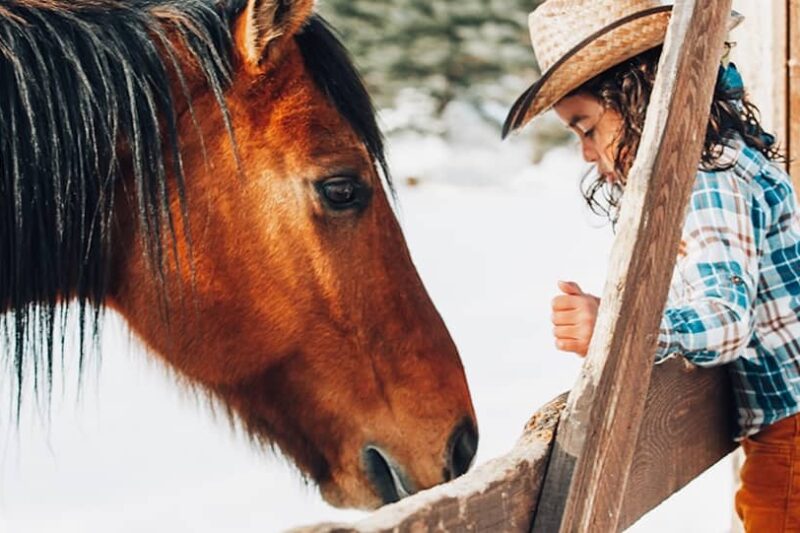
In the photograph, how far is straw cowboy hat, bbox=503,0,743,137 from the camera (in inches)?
77.9

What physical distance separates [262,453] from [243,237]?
0.52 meters

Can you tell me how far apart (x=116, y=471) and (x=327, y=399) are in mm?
4055

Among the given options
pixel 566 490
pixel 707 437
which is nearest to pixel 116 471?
pixel 707 437

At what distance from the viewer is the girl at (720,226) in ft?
5.78

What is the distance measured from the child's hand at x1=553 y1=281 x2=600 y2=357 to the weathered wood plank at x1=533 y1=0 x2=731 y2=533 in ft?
0.49

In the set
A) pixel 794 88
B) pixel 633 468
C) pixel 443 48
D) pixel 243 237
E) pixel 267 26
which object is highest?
pixel 443 48

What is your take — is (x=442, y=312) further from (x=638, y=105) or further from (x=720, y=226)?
(x=720, y=226)

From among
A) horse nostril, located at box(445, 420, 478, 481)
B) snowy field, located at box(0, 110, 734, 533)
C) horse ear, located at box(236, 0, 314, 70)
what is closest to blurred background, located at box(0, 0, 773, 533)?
snowy field, located at box(0, 110, 734, 533)

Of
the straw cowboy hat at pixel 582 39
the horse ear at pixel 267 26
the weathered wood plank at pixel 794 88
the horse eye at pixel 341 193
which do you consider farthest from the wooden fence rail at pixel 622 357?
the weathered wood plank at pixel 794 88

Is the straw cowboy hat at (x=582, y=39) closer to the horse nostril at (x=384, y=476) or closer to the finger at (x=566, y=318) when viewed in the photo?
the finger at (x=566, y=318)

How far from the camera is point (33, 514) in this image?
5.46 metres

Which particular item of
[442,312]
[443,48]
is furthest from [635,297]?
[443,48]

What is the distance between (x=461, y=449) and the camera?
90.4 inches

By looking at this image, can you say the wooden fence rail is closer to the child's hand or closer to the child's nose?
the child's hand
